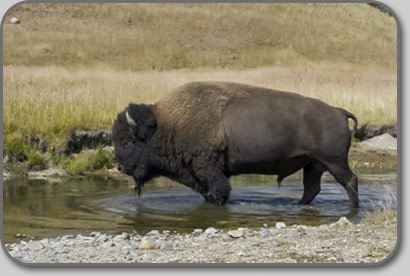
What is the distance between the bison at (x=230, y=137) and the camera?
9.80 m

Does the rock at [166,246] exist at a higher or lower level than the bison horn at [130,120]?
lower

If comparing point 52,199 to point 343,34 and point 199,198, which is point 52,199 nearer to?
point 199,198

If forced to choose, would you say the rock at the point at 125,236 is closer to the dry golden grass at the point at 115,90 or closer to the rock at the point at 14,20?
the rock at the point at 14,20

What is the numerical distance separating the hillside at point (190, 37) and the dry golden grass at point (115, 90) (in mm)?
260

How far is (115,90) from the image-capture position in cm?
1450

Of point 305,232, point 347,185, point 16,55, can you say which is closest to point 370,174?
point 347,185

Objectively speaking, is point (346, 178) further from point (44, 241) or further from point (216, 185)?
point (44, 241)

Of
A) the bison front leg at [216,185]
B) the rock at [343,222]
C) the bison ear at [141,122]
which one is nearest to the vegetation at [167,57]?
the bison ear at [141,122]

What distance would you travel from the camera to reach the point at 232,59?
13016 millimetres

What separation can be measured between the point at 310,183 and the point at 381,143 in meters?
4.60

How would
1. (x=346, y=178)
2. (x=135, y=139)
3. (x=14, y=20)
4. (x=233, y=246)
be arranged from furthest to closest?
(x=14, y=20)
(x=135, y=139)
(x=346, y=178)
(x=233, y=246)

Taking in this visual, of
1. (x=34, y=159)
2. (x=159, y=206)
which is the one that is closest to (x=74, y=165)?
(x=34, y=159)

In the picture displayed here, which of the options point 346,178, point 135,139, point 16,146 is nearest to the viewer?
point 346,178

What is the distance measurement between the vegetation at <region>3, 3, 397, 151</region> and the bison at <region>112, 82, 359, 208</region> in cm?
130
